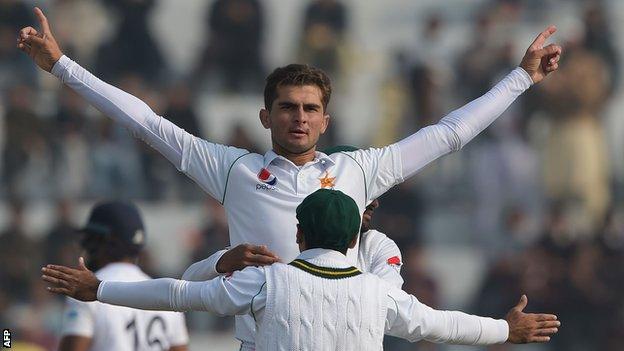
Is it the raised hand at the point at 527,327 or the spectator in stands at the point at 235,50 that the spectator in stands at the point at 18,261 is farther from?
the raised hand at the point at 527,327

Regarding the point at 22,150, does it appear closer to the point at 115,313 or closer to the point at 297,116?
the point at 115,313

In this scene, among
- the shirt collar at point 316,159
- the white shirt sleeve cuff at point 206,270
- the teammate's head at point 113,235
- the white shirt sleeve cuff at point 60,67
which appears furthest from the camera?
the teammate's head at point 113,235

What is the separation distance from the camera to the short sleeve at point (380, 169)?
5852 mm

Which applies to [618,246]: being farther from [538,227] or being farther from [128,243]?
[128,243]

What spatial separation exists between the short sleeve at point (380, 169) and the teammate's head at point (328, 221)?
75 cm

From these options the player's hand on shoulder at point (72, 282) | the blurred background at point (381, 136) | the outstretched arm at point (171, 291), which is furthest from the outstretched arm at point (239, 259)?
the blurred background at point (381, 136)

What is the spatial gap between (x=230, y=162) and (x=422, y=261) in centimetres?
843

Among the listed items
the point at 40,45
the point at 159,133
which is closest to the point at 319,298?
the point at 159,133

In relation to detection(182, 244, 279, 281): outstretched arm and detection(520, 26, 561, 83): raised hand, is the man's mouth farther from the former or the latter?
detection(520, 26, 561, 83): raised hand

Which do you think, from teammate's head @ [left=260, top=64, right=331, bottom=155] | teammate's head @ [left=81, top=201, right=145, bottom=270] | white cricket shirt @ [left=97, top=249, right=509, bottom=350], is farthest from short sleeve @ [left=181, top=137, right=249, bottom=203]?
teammate's head @ [left=81, top=201, right=145, bottom=270]

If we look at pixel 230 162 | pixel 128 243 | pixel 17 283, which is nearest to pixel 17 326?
pixel 17 283

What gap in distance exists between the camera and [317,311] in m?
5.02

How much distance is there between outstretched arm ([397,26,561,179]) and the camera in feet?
19.3

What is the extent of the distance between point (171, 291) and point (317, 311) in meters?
0.55
